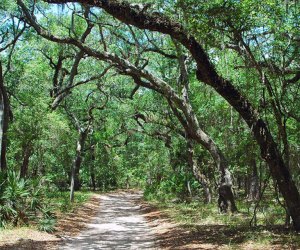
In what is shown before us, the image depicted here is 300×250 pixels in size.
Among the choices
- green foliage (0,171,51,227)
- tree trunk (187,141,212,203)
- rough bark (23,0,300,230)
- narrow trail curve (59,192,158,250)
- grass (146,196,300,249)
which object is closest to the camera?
grass (146,196,300,249)

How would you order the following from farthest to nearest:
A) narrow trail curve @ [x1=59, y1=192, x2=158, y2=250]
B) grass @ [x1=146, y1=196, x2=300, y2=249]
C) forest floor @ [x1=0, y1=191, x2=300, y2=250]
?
narrow trail curve @ [x1=59, y1=192, x2=158, y2=250] → forest floor @ [x1=0, y1=191, x2=300, y2=250] → grass @ [x1=146, y1=196, x2=300, y2=249]

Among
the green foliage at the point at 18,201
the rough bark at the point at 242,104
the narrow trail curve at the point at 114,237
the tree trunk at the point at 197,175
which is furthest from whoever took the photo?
the tree trunk at the point at 197,175

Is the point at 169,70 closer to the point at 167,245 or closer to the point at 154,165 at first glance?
the point at 167,245

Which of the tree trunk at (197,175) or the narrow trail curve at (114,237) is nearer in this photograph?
the narrow trail curve at (114,237)

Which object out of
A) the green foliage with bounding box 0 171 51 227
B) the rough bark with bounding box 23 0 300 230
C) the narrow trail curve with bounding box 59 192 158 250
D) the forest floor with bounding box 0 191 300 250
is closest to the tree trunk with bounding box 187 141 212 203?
the narrow trail curve with bounding box 59 192 158 250

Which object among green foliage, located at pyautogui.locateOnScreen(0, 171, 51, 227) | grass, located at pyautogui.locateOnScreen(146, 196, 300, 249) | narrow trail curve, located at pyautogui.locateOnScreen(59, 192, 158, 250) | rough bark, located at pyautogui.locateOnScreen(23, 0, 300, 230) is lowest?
narrow trail curve, located at pyautogui.locateOnScreen(59, 192, 158, 250)

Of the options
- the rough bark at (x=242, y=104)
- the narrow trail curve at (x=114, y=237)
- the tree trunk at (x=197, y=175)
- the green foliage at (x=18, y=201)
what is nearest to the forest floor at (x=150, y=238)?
the narrow trail curve at (x=114, y=237)

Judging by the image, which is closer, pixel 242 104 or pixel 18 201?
pixel 242 104

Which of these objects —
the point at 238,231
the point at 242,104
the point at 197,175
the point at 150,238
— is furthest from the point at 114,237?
the point at 197,175

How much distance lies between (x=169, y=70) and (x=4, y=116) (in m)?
10.6

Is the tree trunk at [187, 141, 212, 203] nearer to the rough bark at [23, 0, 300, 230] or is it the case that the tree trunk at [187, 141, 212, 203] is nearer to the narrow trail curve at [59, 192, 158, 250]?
the narrow trail curve at [59, 192, 158, 250]

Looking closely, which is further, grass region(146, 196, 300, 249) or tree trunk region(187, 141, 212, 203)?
tree trunk region(187, 141, 212, 203)

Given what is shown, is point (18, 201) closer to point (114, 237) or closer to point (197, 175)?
point (114, 237)

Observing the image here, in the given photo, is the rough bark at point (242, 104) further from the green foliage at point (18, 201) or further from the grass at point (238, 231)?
the green foliage at point (18, 201)
